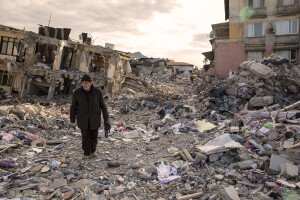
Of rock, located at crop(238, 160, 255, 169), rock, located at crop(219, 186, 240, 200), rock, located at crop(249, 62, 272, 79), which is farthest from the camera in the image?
rock, located at crop(249, 62, 272, 79)

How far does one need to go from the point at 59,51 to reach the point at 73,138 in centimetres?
1371

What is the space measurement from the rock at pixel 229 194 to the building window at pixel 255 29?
19.7 metres

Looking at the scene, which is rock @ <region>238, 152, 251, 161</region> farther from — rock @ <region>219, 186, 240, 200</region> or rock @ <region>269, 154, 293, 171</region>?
rock @ <region>219, 186, 240, 200</region>

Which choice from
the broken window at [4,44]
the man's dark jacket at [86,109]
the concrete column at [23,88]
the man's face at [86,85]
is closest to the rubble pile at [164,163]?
the man's dark jacket at [86,109]

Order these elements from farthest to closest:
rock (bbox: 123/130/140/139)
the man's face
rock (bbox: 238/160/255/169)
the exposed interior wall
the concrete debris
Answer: the exposed interior wall, rock (bbox: 123/130/140/139), the man's face, rock (bbox: 238/160/255/169), the concrete debris

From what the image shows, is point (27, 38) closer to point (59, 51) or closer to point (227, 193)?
point (59, 51)

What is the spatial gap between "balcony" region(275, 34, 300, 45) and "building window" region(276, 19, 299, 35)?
1.13 ft

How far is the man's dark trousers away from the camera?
15.0 ft

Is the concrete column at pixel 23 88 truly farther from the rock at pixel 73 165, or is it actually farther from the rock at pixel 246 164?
the rock at pixel 246 164

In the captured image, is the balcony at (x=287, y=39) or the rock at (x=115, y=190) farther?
the balcony at (x=287, y=39)

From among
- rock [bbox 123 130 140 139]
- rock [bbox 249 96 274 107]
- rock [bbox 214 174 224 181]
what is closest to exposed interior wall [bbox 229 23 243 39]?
rock [bbox 249 96 274 107]

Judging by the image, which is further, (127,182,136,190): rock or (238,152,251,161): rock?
(238,152,251,161): rock

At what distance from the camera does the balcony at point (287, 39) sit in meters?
18.7

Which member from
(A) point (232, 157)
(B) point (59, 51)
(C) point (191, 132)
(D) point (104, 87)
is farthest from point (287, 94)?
(B) point (59, 51)
